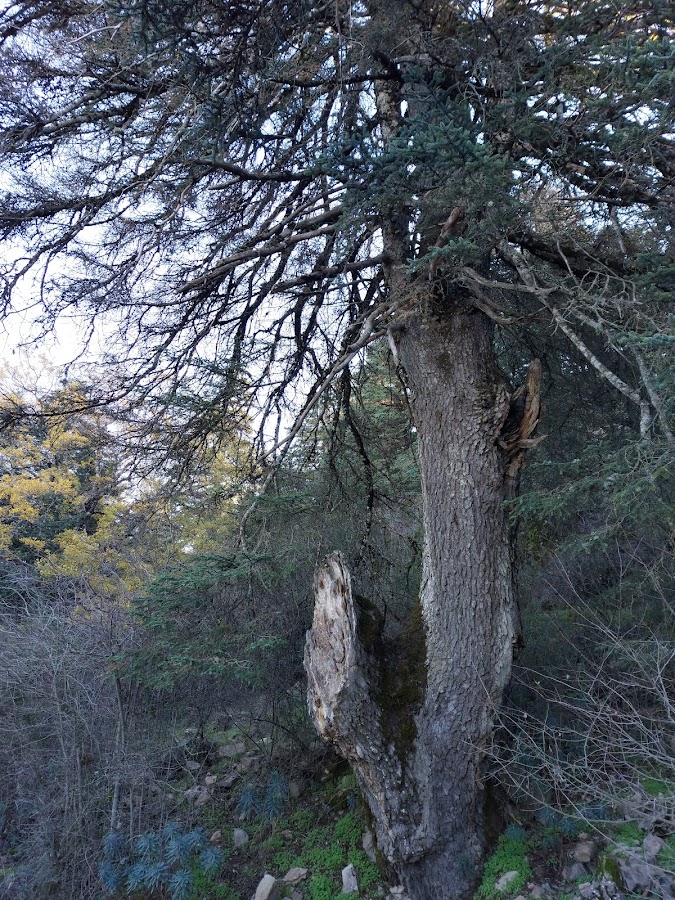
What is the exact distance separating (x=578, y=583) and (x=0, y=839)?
692 cm

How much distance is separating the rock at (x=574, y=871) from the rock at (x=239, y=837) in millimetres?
3081

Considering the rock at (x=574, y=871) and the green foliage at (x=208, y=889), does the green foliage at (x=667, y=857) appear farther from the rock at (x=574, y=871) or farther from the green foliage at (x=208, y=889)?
the green foliage at (x=208, y=889)

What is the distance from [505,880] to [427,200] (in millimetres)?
4774

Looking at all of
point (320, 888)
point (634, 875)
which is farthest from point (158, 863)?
point (634, 875)

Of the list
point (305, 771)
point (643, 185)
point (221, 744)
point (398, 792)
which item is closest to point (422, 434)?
point (643, 185)

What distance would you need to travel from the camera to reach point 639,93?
11.4ft

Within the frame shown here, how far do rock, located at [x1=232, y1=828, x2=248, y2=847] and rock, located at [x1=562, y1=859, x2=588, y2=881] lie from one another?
3.08m

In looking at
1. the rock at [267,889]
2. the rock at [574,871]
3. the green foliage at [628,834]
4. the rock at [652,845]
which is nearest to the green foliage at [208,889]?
the rock at [267,889]

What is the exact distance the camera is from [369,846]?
5082 mm

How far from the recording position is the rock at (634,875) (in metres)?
3.62

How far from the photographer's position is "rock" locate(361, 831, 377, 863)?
4.91 m

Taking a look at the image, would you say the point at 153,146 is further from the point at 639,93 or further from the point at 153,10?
the point at 639,93

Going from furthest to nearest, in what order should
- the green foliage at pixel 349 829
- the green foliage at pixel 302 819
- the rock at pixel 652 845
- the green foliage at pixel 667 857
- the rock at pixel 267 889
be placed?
the green foliage at pixel 302 819 → the green foliage at pixel 349 829 → the rock at pixel 267 889 → the rock at pixel 652 845 → the green foliage at pixel 667 857

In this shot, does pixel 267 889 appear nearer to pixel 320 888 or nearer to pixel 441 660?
pixel 320 888
